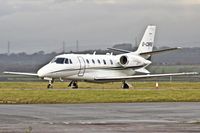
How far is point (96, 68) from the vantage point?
2221 inches

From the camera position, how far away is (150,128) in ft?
61.2

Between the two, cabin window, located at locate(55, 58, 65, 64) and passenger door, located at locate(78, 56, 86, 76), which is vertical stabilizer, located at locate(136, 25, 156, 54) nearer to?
passenger door, located at locate(78, 56, 86, 76)

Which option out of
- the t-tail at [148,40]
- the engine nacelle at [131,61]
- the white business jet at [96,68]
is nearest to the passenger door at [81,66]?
the white business jet at [96,68]

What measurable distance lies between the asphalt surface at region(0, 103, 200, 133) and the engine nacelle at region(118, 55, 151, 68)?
2972 cm

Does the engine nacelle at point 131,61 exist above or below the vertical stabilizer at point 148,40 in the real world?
below

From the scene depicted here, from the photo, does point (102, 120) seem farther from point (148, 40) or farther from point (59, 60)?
point (148, 40)

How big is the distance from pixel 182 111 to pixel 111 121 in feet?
19.7

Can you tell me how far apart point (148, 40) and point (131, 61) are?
5.76m

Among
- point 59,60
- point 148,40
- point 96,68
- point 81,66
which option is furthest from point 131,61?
point 59,60

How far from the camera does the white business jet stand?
5346 centimetres

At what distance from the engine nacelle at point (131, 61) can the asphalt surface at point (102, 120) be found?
29722 mm

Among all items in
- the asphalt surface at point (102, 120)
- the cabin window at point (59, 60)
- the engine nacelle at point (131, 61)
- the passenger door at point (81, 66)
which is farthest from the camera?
the engine nacelle at point (131, 61)

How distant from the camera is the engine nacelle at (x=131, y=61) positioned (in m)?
57.9

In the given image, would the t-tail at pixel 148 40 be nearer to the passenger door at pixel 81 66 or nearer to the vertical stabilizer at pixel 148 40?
the vertical stabilizer at pixel 148 40
